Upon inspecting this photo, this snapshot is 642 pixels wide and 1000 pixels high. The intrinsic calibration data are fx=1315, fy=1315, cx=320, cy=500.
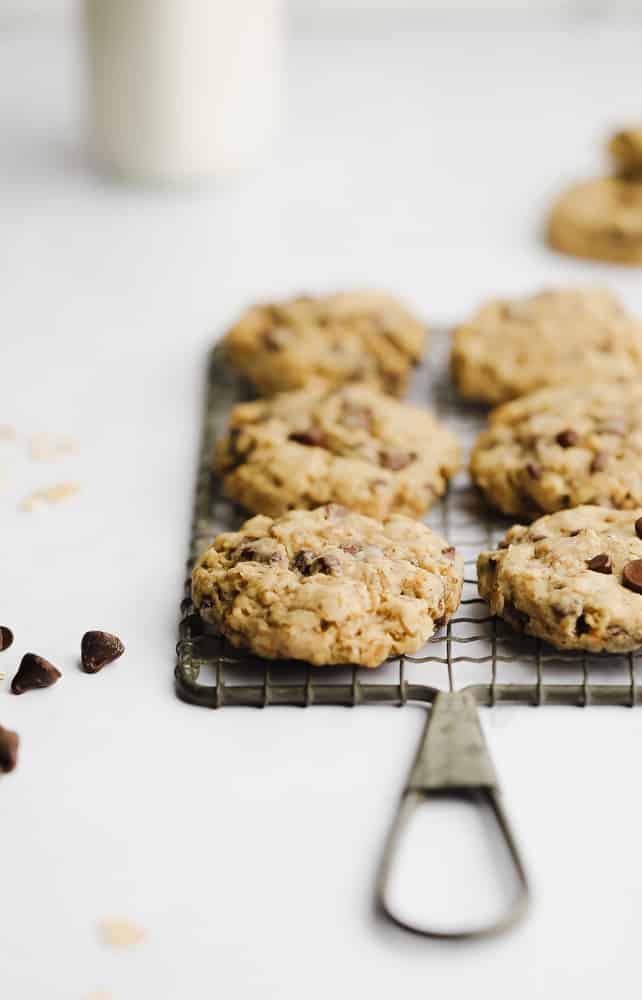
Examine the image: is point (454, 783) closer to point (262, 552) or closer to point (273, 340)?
point (262, 552)

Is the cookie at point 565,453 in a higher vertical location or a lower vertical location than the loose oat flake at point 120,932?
higher

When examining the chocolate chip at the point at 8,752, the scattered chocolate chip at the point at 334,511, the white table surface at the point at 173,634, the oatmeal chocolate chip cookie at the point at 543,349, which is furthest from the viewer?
the oatmeal chocolate chip cookie at the point at 543,349

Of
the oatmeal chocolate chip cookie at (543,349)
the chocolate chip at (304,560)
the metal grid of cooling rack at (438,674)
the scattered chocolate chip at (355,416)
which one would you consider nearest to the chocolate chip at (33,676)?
the metal grid of cooling rack at (438,674)

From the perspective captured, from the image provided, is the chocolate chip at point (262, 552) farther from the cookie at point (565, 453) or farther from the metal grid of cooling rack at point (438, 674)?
the cookie at point (565, 453)

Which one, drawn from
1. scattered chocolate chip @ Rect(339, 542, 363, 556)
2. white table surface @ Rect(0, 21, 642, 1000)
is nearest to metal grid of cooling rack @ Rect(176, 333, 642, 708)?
white table surface @ Rect(0, 21, 642, 1000)

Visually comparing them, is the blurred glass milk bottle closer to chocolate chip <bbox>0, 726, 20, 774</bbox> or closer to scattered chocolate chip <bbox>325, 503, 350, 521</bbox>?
scattered chocolate chip <bbox>325, 503, 350, 521</bbox>

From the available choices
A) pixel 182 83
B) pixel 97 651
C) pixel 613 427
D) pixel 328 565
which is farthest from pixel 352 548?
pixel 182 83

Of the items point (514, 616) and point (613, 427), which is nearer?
point (514, 616)
